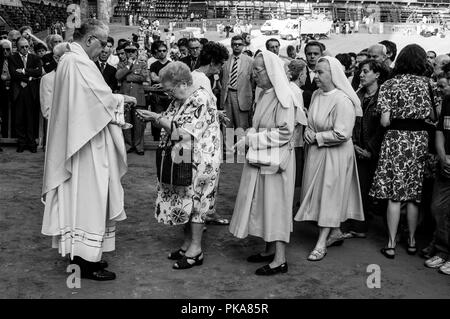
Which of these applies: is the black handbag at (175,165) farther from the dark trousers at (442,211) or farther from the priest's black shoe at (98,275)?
the dark trousers at (442,211)

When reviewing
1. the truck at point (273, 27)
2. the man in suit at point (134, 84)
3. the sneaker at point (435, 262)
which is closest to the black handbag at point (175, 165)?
the sneaker at point (435, 262)

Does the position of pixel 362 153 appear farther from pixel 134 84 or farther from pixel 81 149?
pixel 134 84

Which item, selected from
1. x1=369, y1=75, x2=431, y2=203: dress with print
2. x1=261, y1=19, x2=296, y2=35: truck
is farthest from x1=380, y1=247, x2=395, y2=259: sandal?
x1=261, y1=19, x2=296, y2=35: truck

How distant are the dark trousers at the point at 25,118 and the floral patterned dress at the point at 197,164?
5.27 metres

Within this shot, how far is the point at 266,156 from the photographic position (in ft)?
16.0

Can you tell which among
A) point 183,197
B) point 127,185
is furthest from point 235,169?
point 183,197

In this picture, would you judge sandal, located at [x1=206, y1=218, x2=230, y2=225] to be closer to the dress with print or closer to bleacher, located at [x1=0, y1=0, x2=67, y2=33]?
the dress with print

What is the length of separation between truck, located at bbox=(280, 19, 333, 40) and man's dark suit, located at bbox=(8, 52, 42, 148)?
35.9 m

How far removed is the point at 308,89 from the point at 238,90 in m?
1.71

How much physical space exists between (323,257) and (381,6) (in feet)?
206

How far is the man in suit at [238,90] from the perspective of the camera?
29.4 feet

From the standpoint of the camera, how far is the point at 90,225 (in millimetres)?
4562

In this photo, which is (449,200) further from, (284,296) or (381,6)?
(381,6)

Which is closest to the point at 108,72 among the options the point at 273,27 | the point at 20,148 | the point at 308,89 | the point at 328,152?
the point at 20,148
